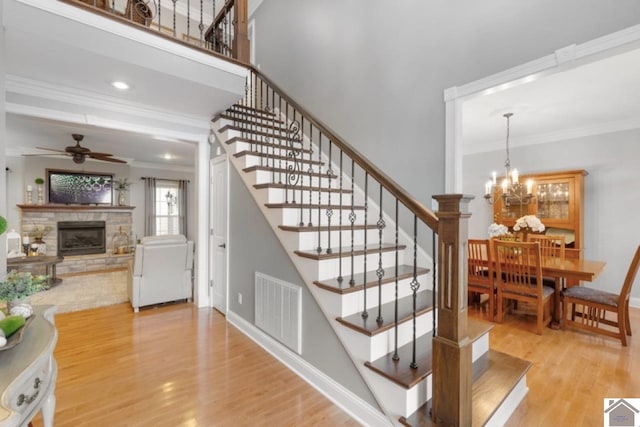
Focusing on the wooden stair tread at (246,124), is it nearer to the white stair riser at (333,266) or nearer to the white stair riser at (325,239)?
the white stair riser at (325,239)

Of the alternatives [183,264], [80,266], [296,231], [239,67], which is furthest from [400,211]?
[80,266]

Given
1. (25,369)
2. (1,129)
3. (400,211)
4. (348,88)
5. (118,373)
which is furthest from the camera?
(348,88)

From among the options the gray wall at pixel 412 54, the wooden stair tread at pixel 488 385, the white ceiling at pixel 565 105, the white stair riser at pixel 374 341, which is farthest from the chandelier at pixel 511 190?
the white stair riser at pixel 374 341

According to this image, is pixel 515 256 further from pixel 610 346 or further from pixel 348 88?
pixel 348 88

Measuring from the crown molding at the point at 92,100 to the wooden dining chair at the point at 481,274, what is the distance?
157 inches

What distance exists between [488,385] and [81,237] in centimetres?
823

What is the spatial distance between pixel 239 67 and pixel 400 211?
7.78ft

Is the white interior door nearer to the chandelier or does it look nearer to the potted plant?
the potted plant

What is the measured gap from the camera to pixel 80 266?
20.9 feet

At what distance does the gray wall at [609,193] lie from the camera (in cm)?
411

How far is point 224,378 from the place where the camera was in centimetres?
229

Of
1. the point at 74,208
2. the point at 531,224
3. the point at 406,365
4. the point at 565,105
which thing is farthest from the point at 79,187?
the point at 565,105

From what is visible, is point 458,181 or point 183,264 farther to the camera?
point 183,264

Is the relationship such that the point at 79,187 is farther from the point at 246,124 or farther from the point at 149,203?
the point at 246,124
